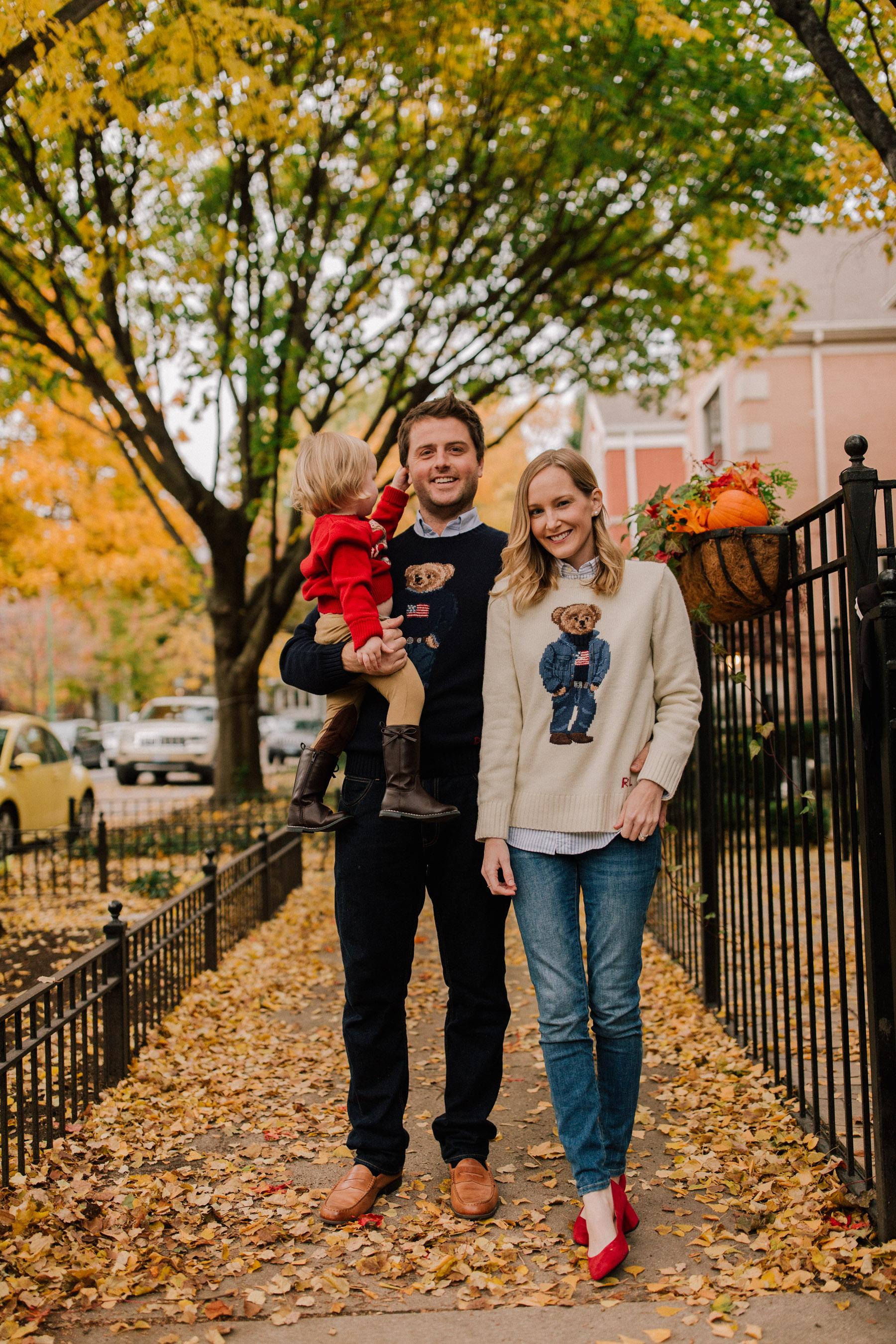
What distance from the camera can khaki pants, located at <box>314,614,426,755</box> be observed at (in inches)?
124

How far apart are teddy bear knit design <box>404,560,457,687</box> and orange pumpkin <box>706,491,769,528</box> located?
102 centimetres

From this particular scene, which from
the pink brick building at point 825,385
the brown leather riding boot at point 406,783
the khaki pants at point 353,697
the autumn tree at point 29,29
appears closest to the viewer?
the brown leather riding boot at point 406,783

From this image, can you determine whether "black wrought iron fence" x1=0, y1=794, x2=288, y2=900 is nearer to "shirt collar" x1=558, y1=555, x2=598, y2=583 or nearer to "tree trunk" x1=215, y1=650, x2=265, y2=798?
"tree trunk" x1=215, y1=650, x2=265, y2=798

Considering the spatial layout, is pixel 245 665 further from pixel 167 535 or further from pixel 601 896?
pixel 601 896

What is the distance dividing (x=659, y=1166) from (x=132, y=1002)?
101 inches

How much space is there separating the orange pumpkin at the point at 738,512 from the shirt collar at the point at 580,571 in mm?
820

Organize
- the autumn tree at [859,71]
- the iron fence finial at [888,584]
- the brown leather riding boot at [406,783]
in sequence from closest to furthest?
the iron fence finial at [888,584] → the brown leather riding boot at [406,783] → the autumn tree at [859,71]

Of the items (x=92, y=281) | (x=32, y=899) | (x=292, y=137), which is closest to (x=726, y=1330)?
(x=32, y=899)

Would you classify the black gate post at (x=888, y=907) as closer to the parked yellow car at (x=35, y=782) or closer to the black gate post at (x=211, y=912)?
the black gate post at (x=211, y=912)

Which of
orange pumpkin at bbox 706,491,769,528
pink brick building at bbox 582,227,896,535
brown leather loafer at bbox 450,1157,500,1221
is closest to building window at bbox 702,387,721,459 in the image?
pink brick building at bbox 582,227,896,535

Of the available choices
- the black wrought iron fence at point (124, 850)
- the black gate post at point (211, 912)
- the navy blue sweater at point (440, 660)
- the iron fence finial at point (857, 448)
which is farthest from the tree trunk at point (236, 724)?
the iron fence finial at point (857, 448)

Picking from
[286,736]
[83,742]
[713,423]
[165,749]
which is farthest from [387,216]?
[83,742]

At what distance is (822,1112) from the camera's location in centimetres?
372

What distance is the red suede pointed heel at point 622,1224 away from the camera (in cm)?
297
